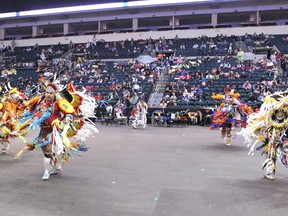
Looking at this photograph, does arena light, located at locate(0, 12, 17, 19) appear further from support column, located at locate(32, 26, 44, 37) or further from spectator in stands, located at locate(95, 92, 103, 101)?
spectator in stands, located at locate(95, 92, 103, 101)

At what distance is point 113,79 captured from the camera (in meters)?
24.3

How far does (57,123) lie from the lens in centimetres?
607

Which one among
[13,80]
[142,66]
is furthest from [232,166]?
[13,80]

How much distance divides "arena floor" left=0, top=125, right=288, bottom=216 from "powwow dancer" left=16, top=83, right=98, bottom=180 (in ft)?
1.45

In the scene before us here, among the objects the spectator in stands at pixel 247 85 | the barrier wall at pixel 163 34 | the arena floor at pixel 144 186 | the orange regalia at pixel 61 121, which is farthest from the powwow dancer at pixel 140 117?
the barrier wall at pixel 163 34

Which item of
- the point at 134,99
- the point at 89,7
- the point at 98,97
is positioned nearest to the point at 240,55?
the point at 134,99

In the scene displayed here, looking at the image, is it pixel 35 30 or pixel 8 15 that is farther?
pixel 35 30

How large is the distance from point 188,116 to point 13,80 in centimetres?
1692

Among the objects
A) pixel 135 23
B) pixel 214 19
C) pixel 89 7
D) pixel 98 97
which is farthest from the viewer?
pixel 135 23

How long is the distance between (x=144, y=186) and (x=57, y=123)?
76.0 inches

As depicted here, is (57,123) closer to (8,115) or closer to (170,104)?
(8,115)

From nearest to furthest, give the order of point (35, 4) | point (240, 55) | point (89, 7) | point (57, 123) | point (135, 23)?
point (57, 123)
point (240, 55)
point (89, 7)
point (135, 23)
point (35, 4)

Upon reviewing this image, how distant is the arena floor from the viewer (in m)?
4.49

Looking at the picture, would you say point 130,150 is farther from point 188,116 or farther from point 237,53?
point 237,53
